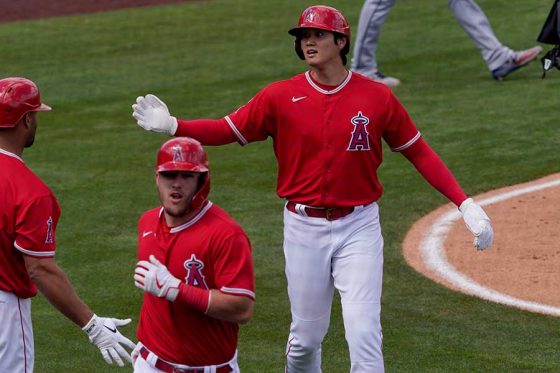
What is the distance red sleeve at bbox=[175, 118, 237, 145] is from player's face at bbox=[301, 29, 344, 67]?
0.59 metres

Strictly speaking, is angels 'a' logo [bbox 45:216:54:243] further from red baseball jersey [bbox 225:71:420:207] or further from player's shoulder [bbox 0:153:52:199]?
red baseball jersey [bbox 225:71:420:207]

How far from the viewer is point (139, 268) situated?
5.47 m

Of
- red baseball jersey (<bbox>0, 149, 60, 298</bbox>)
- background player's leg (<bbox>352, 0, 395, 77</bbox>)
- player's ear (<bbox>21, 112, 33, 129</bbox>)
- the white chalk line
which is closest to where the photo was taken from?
red baseball jersey (<bbox>0, 149, 60, 298</bbox>)

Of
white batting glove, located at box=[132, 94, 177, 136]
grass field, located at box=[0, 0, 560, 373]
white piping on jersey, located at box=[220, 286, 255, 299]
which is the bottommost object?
grass field, located at box=[0, 0, 560, 373]

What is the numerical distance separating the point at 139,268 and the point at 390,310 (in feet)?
12.7

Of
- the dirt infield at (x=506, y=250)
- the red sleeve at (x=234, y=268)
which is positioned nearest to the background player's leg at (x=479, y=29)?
the dirt infield at (x=506, y=250)

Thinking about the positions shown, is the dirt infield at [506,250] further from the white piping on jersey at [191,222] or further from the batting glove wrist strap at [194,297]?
the batting glove wrist strap at [194,297]

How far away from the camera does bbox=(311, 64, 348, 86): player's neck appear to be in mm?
7055

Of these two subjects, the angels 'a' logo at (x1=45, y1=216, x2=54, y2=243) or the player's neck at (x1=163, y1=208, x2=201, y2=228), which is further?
the angels 'a' logo at (x1=45, y1=216, x2=54, y2=243)

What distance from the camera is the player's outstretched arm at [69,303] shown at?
6.01 meters

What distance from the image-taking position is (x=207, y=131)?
279 inches

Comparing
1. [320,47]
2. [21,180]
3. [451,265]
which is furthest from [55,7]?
[21,180]

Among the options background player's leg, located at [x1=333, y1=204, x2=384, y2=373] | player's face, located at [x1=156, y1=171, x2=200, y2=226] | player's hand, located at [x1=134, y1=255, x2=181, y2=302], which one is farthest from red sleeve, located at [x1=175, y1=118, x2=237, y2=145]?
player's hand, located at [x1=134, y1=255, x2=181, y2=302]

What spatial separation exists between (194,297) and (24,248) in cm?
96
